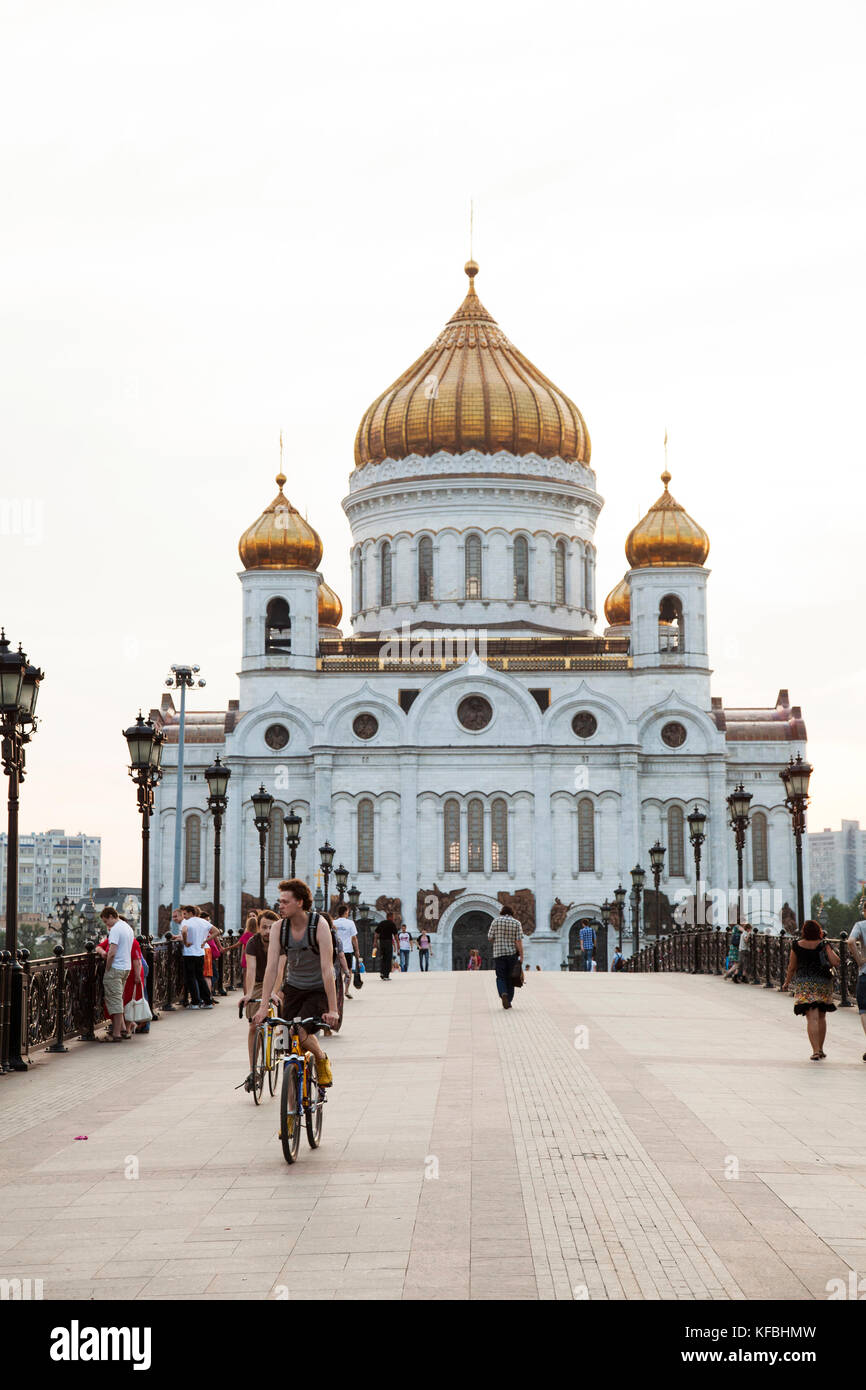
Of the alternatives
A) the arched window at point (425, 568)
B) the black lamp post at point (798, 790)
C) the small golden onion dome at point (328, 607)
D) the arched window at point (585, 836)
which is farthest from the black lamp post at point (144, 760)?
the small golden onion dome at point (328, 607)

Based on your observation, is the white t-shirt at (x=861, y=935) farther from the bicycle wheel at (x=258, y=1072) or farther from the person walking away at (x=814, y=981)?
the bicycle wheel at (x=258, y=1072)

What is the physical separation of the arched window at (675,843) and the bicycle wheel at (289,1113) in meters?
51.4

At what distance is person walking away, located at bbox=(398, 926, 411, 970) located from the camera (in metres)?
56.7

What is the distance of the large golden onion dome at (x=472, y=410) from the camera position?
6675 cm

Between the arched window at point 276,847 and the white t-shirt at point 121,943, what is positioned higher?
the arched window at point 276,847

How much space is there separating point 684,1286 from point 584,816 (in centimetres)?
5425

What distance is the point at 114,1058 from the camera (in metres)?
17.4

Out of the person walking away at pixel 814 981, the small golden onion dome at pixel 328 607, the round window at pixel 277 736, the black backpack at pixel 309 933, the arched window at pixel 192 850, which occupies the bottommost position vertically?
the person walking away at pixel 814 981

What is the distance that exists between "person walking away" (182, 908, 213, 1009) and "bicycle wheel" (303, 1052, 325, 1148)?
1308 centimetres

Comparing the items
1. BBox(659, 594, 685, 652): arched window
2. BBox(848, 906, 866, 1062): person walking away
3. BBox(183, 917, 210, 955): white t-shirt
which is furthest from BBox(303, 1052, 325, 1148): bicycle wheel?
BBox(659, 594, 685, 652): arched window

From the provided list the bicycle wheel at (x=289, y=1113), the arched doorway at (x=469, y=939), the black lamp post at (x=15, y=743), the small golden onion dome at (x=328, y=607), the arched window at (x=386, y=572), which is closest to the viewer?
the bicycle wheel at (x=289, y=1113)
